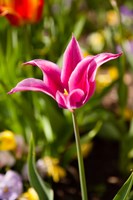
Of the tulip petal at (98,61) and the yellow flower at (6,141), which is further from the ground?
the tulip petal at (98,61)

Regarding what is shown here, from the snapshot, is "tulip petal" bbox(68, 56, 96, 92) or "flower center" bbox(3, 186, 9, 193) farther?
"flower center" bbox(3, 186, 9, 193)

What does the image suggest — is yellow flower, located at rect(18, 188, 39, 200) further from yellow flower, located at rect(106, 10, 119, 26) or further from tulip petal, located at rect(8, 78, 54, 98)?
yellow flower, located at rect(106, 10, 119, 26)

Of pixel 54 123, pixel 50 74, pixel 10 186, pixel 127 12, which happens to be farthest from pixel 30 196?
pixel 127 12

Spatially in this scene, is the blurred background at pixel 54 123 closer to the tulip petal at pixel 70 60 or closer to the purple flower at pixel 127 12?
the tulip petal at pixel 70 60

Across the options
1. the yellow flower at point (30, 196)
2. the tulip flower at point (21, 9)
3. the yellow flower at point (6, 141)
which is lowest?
the yellow flower at point (30, 196)

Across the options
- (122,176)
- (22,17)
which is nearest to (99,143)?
(122,176)

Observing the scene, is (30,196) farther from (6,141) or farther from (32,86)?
(32,86)

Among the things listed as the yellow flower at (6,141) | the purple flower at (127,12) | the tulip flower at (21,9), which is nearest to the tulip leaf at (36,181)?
the yellow flower at (6,141)

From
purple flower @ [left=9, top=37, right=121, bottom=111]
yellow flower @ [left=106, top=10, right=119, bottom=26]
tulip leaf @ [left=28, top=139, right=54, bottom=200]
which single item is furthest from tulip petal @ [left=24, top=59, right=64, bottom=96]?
yellow flower @ [left=106, top=10, right=119, bottom=26]
